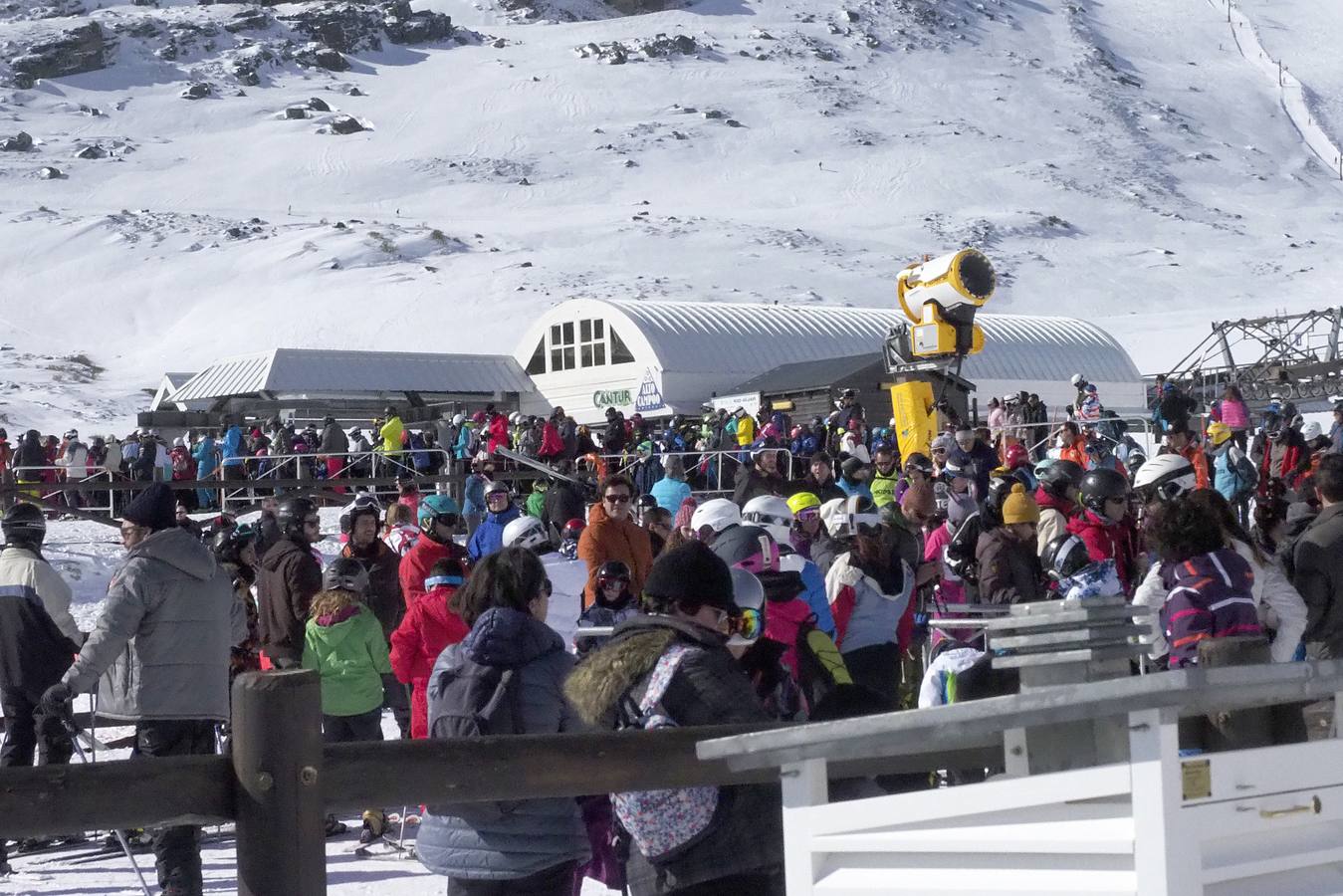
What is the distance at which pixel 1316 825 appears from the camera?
1895mm

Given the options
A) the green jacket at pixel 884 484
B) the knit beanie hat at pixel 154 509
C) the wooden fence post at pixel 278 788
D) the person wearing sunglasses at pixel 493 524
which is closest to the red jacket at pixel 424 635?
the knit beanie hat at pixel 154 509

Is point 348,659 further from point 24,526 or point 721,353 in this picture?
point 721,353

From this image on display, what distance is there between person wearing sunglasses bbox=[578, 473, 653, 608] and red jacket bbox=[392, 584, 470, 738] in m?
1.59

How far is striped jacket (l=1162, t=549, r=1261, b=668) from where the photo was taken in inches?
209

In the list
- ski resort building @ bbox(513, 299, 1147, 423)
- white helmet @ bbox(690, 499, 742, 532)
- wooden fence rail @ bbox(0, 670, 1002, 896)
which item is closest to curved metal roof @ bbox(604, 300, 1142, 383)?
ski resort building @ bbox(513, 299, 1147, 423)

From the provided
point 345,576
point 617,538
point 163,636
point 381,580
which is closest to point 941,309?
point 617,538

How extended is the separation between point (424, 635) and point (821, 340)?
31.4 m

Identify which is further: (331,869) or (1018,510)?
(1018,510)

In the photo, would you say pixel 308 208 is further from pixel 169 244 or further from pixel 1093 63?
pixel 1093 63

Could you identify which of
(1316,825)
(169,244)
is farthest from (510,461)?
(169,244)

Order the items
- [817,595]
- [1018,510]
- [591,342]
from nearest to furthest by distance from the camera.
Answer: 1. [817,595]
2. [1018,510]
3. [591,342]

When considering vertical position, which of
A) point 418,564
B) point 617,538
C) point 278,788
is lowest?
point 278,788

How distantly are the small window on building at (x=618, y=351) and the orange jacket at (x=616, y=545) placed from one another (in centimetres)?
2707

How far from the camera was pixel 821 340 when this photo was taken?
1475 inches
